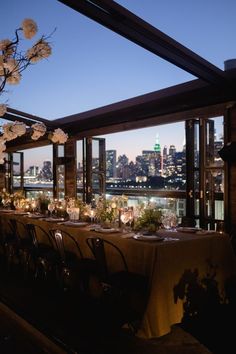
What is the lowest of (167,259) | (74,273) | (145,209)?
(74,273)

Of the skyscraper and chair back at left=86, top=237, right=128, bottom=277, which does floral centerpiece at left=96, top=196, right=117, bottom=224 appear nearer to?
chair back at left=86, top=237, right=128, bottom=277

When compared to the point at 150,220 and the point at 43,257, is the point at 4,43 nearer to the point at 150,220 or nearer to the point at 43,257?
the point at 150,220

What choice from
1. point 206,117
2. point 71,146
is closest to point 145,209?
point 206,117

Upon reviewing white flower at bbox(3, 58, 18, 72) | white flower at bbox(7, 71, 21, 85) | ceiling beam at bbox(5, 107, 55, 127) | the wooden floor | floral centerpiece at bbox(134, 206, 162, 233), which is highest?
ceiling beam at bbox(5, 107, 55, 127)

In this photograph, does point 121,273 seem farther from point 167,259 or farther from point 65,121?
point 65,121

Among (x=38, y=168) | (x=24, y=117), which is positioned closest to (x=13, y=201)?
(x=24, y=117)

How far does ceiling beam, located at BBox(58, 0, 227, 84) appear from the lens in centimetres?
374

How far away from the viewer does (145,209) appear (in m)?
4.12

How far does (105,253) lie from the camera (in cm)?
391

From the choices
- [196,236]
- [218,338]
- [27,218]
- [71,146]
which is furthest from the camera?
[71,146]

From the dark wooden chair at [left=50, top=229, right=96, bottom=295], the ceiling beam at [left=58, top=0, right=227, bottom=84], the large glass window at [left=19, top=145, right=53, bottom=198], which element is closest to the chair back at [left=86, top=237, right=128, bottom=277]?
the dark wooden chair at [left=50, top=229, right=96, bottom=295]

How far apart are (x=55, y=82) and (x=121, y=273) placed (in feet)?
31.6

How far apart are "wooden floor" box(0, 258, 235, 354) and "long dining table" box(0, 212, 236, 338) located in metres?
0.16

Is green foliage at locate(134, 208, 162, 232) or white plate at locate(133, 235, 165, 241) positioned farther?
green foliage at locate(134, 208, 162, 232)
